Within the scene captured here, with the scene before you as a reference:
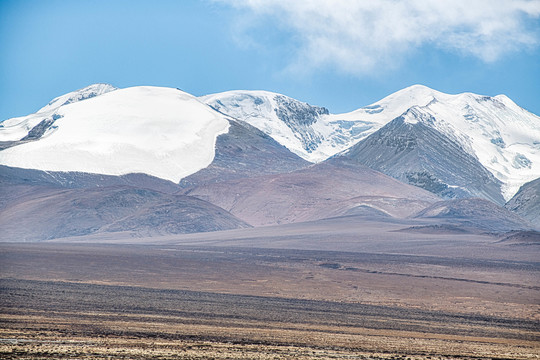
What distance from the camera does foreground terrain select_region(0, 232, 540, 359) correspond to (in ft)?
108

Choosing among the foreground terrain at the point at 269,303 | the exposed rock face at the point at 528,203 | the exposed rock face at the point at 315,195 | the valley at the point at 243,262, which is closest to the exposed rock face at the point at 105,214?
the valley at the point at 243,262

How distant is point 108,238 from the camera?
410ft

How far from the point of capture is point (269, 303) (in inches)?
2089

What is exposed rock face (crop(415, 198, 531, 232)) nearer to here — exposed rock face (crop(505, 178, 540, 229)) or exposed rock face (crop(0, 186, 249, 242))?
exposed rock face (crop(505, 178, 540, 229))

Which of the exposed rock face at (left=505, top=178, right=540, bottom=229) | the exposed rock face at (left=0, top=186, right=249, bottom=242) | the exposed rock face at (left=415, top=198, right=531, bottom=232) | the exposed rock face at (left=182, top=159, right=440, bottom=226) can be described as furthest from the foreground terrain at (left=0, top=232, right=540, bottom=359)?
the exposed rock face at (left=505, top=178, right=540, bottom=229)

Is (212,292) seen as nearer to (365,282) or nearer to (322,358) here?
(365,282)

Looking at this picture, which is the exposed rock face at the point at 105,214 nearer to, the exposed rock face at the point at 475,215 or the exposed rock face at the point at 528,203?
the exposed rock face at the point at 475,215

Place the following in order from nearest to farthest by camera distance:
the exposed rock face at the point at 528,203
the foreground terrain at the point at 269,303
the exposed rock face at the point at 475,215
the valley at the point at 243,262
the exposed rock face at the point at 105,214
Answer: the foreground terrain at the point at 269,303 → the valley at the point at 243,262 → the exposed rock face at the point at 105,214 → the exposed rock face at the point at 475,215 → the exposed rock face at the point at 528,203

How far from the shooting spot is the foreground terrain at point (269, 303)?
1299 inches

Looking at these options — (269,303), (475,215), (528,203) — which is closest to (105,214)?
(475,215)

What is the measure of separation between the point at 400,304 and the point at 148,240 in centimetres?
7048

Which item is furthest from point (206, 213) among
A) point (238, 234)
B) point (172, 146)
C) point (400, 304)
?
point (400, 304)

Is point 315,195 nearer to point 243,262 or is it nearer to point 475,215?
point 475,215

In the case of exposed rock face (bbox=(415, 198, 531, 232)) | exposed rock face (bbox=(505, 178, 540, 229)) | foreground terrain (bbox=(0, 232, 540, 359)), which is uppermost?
exposed rock face (bbox=(505, 178, 540, 229))
